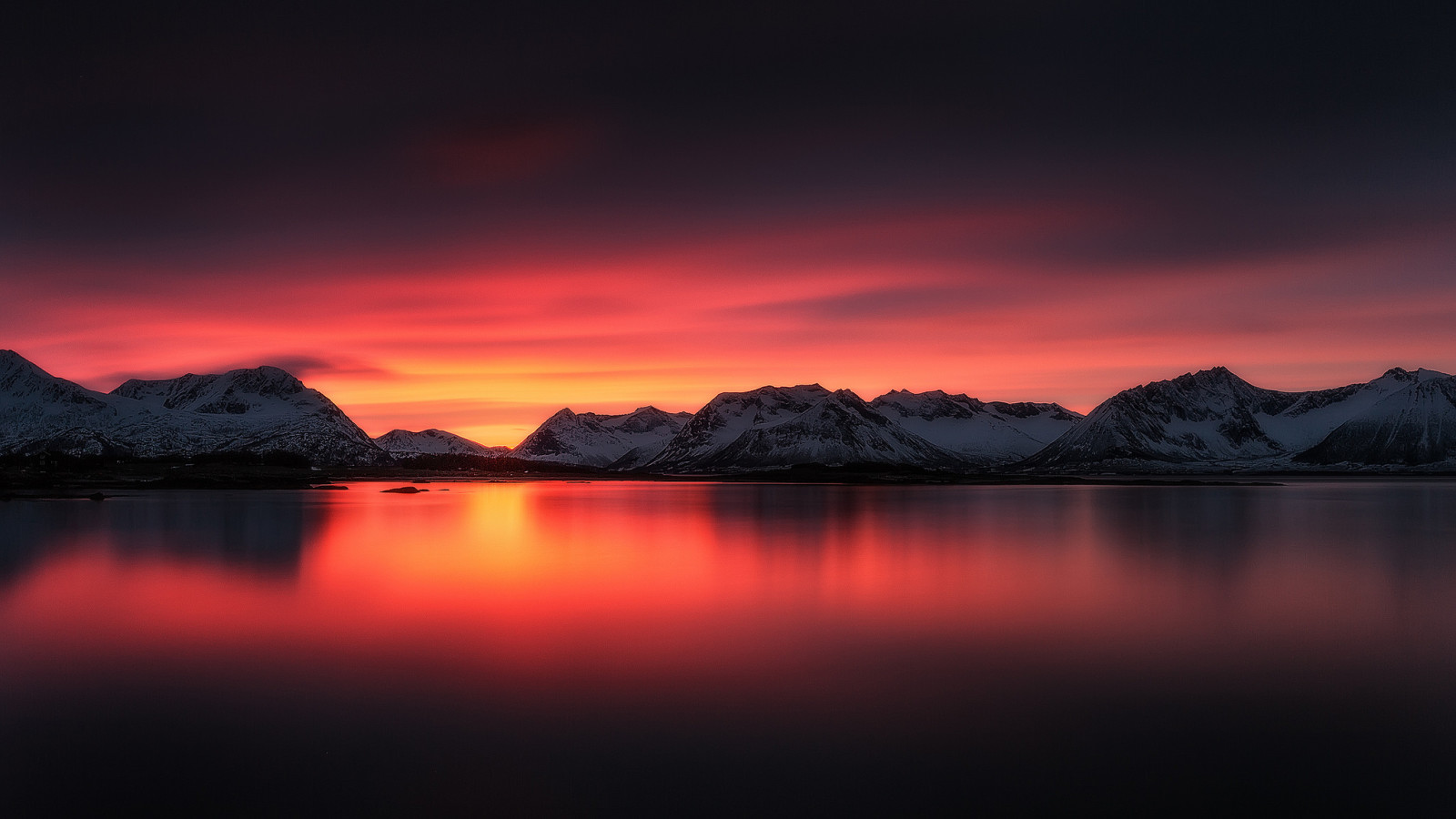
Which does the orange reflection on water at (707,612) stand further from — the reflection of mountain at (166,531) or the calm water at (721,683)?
the reflection of mountain at (166,531)

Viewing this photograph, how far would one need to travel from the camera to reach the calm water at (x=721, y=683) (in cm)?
1129


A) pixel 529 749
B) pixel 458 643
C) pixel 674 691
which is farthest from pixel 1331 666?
pixel 458 643

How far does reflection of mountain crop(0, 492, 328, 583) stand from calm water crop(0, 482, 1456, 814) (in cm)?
101

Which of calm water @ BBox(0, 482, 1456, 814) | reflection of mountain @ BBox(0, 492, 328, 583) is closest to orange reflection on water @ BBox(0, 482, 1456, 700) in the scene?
calm water @ BBox(0, 482, 1456, 814)

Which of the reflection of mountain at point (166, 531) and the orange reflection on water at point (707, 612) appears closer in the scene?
the orange reflection on water at point (707, 612)

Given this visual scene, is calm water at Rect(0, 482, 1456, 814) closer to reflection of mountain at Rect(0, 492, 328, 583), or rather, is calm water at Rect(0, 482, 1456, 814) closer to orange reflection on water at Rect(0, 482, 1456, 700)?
orange reflection on water at Rect(0, 482, 1456, 700)

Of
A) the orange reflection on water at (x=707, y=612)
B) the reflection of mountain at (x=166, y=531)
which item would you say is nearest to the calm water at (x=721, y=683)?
the orange reflection on water at (x=707, y=612)

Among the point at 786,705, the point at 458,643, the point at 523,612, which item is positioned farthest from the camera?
the point at 523,612

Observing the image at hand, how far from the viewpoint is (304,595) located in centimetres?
2745

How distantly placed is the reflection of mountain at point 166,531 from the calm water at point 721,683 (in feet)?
3.32

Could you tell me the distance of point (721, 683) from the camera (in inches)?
655

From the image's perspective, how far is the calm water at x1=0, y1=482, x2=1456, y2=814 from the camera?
11.3 m

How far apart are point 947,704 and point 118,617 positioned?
834 inches

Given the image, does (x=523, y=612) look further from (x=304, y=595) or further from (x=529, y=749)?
(x=529, y=749)
